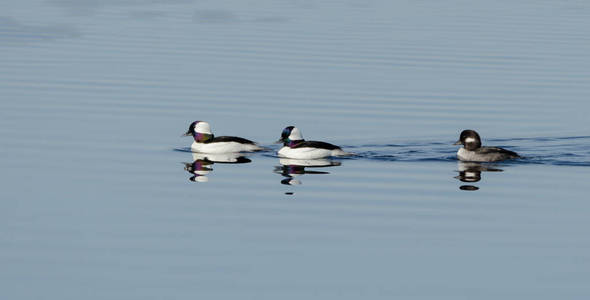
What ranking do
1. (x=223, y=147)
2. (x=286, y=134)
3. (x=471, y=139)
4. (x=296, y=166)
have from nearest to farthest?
(x=296, y=166) < (x=471, y=139) < (x=223, y=147) < (x=286, y=134)

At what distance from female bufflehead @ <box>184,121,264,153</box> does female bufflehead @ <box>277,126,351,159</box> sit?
0.54m

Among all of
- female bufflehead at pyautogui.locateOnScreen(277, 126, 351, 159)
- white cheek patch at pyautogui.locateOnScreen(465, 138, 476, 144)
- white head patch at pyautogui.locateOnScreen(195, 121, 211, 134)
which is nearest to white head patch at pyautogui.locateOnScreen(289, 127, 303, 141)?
female bufflehead at pyautogui.locateOnScreen(277, 126, 351, 159)

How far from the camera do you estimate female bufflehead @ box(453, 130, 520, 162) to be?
78.5 ft

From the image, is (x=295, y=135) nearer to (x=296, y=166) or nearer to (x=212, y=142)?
(x=296, y=166)

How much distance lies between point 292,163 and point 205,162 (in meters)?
1.65

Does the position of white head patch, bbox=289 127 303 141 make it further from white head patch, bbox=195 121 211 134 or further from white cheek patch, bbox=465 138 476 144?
white cheek patch, bbox=465 138 476 144

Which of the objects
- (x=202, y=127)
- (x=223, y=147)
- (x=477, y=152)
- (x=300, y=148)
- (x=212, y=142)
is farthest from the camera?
(x=202, y=127)

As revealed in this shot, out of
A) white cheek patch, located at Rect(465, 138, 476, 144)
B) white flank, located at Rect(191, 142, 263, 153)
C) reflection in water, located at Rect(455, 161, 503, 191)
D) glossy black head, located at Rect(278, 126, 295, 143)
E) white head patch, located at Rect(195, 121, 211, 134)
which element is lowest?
reflection in water, located at Rect(455, 161, 503, 191)

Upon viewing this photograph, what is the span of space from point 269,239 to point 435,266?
95.7 inches

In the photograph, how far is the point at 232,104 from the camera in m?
29.8

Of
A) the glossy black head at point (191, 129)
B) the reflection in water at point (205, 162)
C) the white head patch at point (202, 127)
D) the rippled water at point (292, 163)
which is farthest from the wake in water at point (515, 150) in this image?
the reflection in water at point (205, 162)

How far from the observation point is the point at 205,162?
79.8 feet

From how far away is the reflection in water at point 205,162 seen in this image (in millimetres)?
22303

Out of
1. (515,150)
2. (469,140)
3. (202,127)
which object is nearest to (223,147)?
(202,127)
